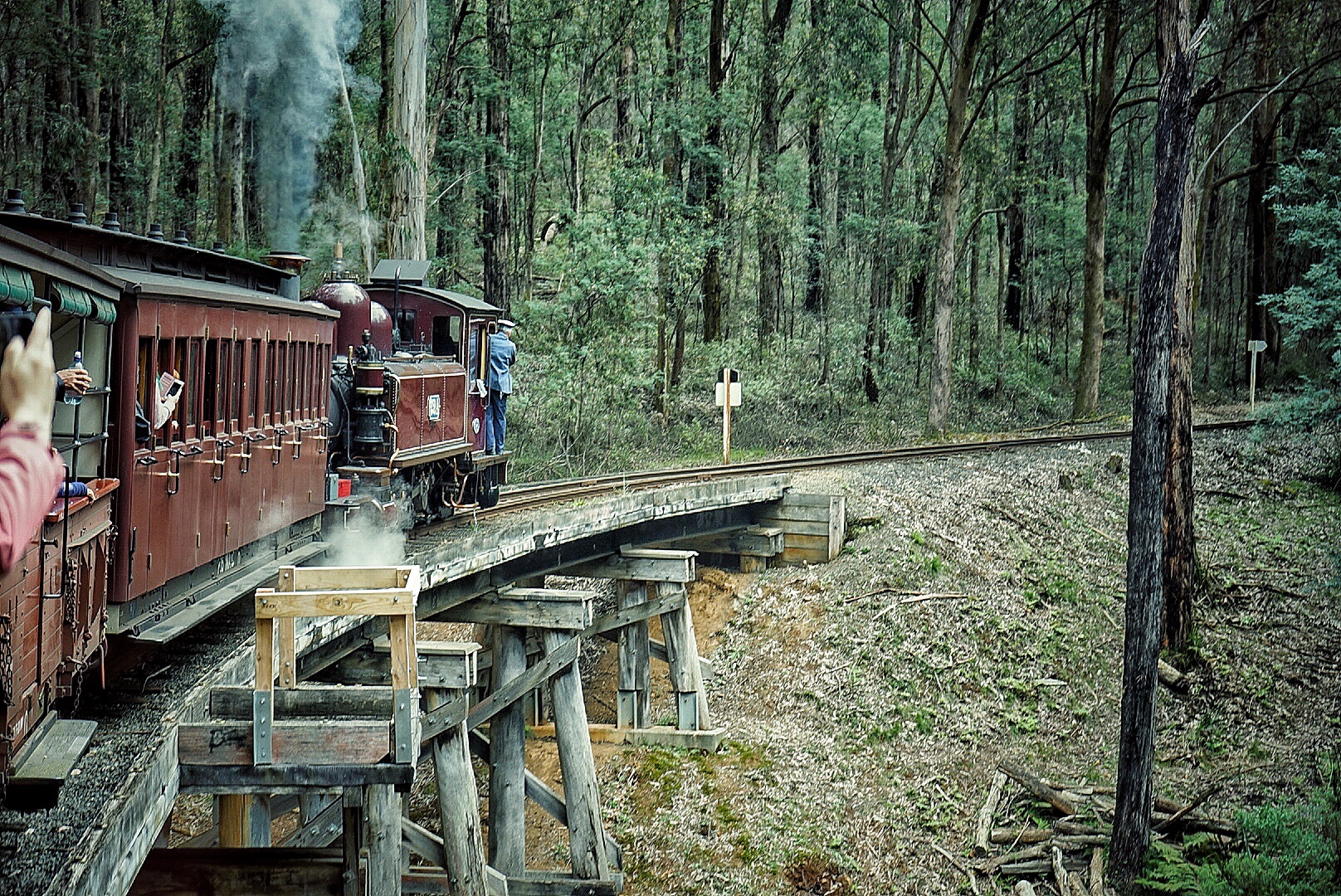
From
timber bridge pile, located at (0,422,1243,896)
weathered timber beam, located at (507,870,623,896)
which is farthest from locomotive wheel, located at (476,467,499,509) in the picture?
weathered timber beam, located at (507,870,623,896)

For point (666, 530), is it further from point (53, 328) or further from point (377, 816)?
point (53, 328)

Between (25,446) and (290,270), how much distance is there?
30.9 ft

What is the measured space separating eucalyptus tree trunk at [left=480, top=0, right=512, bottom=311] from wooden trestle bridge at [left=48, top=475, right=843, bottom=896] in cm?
1008

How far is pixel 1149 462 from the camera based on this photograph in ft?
34.6

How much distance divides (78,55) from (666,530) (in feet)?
61.5

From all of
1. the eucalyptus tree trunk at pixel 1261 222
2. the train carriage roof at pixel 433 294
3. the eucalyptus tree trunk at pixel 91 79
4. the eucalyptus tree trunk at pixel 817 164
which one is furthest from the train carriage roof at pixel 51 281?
the eucalyptus tree trunk at pixel 1261 222

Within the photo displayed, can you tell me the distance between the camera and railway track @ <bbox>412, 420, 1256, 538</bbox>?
14547 millimetres

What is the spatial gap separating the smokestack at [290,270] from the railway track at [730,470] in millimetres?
2856

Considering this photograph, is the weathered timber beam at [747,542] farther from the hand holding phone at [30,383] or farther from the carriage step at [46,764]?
the hand holding phone at [30,383]

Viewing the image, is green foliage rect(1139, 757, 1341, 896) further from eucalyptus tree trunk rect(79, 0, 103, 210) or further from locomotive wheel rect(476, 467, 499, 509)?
eucalyptus tree trunk rect(79, 0, 103, 210)

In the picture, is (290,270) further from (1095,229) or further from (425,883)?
(1095,229)

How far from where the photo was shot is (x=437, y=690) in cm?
896

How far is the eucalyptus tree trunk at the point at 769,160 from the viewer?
96.8 feet

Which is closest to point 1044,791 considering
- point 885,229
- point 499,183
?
point 499,183
